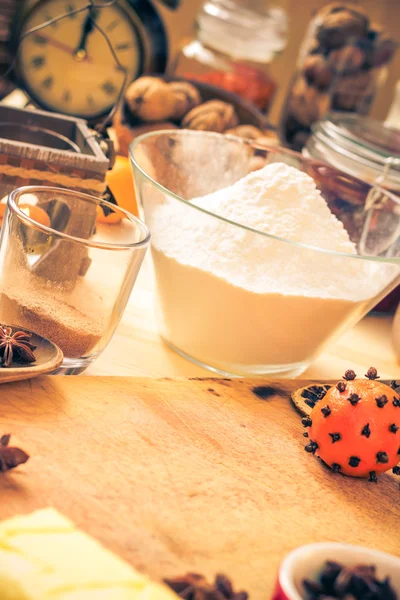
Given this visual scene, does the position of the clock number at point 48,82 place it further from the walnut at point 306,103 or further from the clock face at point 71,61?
the walnut at point 306,103

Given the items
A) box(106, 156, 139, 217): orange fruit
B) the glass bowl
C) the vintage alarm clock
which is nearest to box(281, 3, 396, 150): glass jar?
the vintage alarm clock

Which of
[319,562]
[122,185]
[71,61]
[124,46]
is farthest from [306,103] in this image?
[319,562]

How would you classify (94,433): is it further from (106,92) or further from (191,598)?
(106,92)

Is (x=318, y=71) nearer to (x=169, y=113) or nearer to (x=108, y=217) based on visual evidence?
(x=169, y=113)

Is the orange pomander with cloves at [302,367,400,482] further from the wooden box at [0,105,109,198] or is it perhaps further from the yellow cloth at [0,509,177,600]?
the wooden box at [0,105,109,198]

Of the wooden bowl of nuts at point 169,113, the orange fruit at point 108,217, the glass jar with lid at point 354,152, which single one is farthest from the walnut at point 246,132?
the orange fruit at point 108,217
